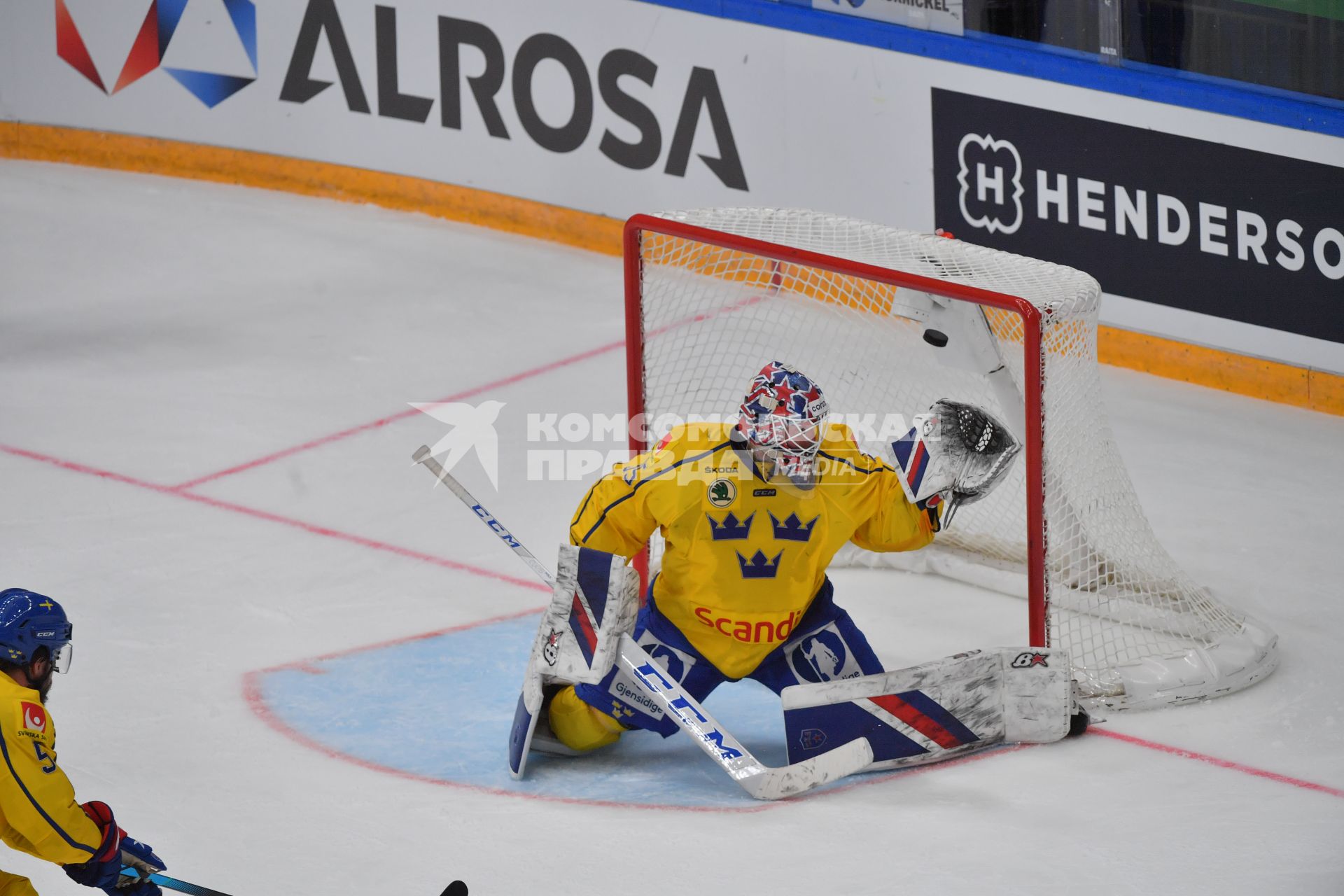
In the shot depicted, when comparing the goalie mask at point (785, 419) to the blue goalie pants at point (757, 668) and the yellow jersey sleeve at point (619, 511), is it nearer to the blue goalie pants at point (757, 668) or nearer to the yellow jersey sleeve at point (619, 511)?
the yellow jersey sleeve at point (619, 511)

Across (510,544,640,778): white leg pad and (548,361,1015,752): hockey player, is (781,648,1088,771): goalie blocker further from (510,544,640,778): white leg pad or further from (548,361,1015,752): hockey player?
(510,544,640,778): white leg pad

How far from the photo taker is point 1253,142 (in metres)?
6.74

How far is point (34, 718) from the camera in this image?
3539mm

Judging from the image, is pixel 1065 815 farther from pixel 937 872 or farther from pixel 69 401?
pixel 69 401

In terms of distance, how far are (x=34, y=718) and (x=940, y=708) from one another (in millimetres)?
2109

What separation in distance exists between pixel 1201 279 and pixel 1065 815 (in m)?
3.04

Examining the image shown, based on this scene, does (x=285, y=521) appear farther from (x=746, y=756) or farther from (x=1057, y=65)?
(x=1057, y=65)

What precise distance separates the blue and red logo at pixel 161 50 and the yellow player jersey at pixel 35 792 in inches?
250

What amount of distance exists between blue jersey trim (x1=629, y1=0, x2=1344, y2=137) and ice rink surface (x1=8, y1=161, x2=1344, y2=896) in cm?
103

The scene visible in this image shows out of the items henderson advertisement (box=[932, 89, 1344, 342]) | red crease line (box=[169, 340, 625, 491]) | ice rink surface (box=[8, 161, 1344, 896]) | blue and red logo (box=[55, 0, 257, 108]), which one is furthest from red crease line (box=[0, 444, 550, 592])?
blue and red logo (box=[55, 0, 257, 108])

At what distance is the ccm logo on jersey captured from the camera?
352cm

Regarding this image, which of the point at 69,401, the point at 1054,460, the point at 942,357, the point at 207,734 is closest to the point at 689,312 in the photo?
the point at 942,357

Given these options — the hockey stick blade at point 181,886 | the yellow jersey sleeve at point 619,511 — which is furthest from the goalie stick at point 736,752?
the hockey stick blade at point 181,886

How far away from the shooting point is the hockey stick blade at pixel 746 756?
4547mm
